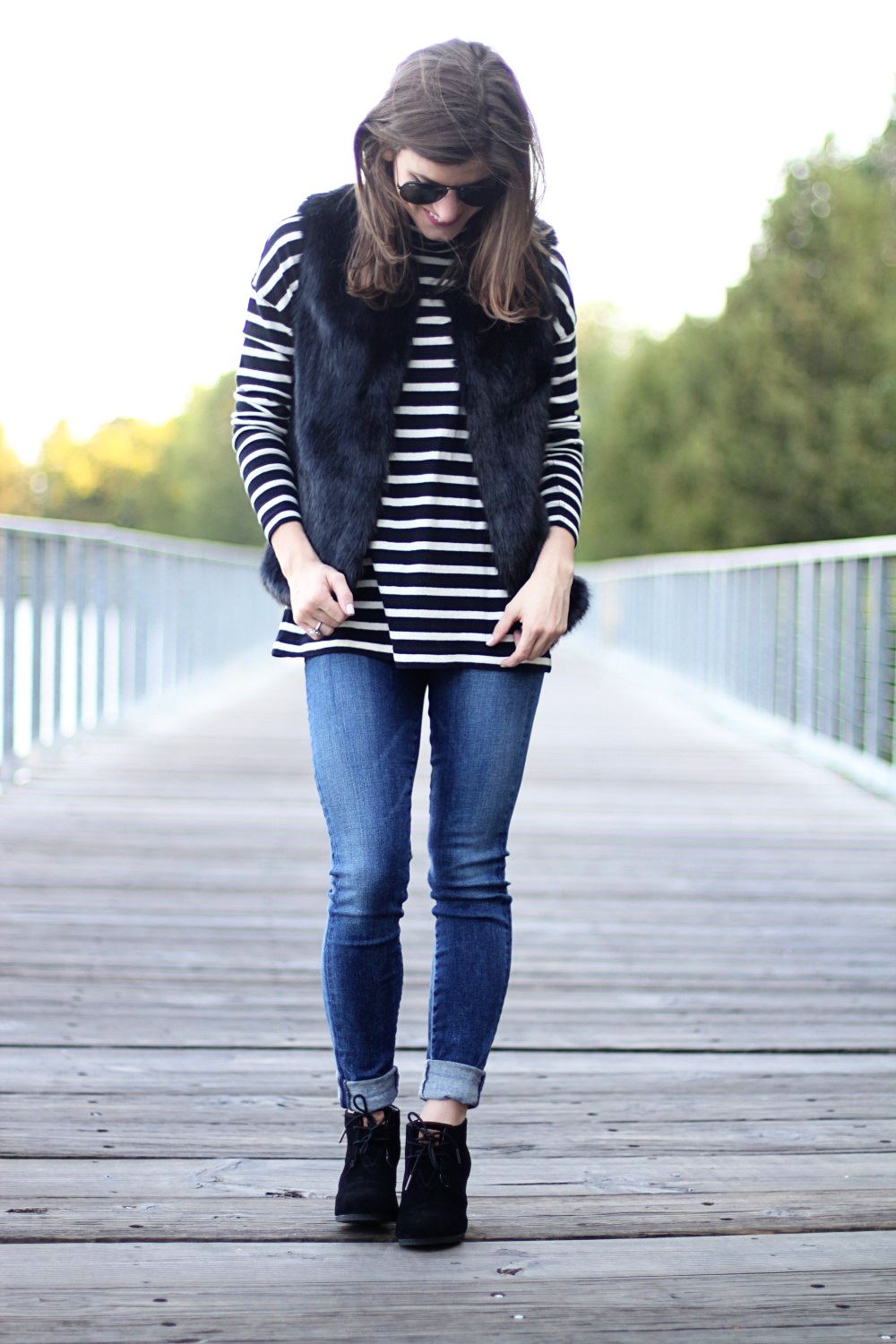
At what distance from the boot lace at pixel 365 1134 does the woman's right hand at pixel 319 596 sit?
0.50 meters

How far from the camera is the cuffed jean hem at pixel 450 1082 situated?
1745 millimetres

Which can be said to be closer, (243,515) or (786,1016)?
(786,1016)

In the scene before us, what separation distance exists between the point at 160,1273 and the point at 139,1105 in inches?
22.1

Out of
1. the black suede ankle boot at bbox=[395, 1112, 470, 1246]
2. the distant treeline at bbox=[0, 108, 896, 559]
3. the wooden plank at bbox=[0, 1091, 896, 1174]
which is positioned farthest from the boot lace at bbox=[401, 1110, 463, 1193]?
the distant treeline at bbox=[0, 108, 896, 559]

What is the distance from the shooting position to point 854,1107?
7.39 feet

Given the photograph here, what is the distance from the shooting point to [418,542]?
1710 millimetres

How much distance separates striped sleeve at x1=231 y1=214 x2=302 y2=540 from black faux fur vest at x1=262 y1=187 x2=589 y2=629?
0.06 feet

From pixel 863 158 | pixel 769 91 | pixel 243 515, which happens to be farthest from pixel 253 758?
pixel 243 515

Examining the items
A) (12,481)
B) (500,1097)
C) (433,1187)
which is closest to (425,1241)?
(433,1187)

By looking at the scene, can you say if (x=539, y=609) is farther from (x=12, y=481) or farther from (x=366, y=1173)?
(x=12, y=481)

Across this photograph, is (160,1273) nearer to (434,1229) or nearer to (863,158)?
(434,1229)

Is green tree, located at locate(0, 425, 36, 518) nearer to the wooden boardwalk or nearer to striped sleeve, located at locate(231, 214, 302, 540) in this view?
the wooden boardwalk

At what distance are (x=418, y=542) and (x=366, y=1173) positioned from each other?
0.66 meters

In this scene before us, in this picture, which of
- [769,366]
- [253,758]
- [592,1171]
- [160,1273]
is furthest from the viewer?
[769,366]
